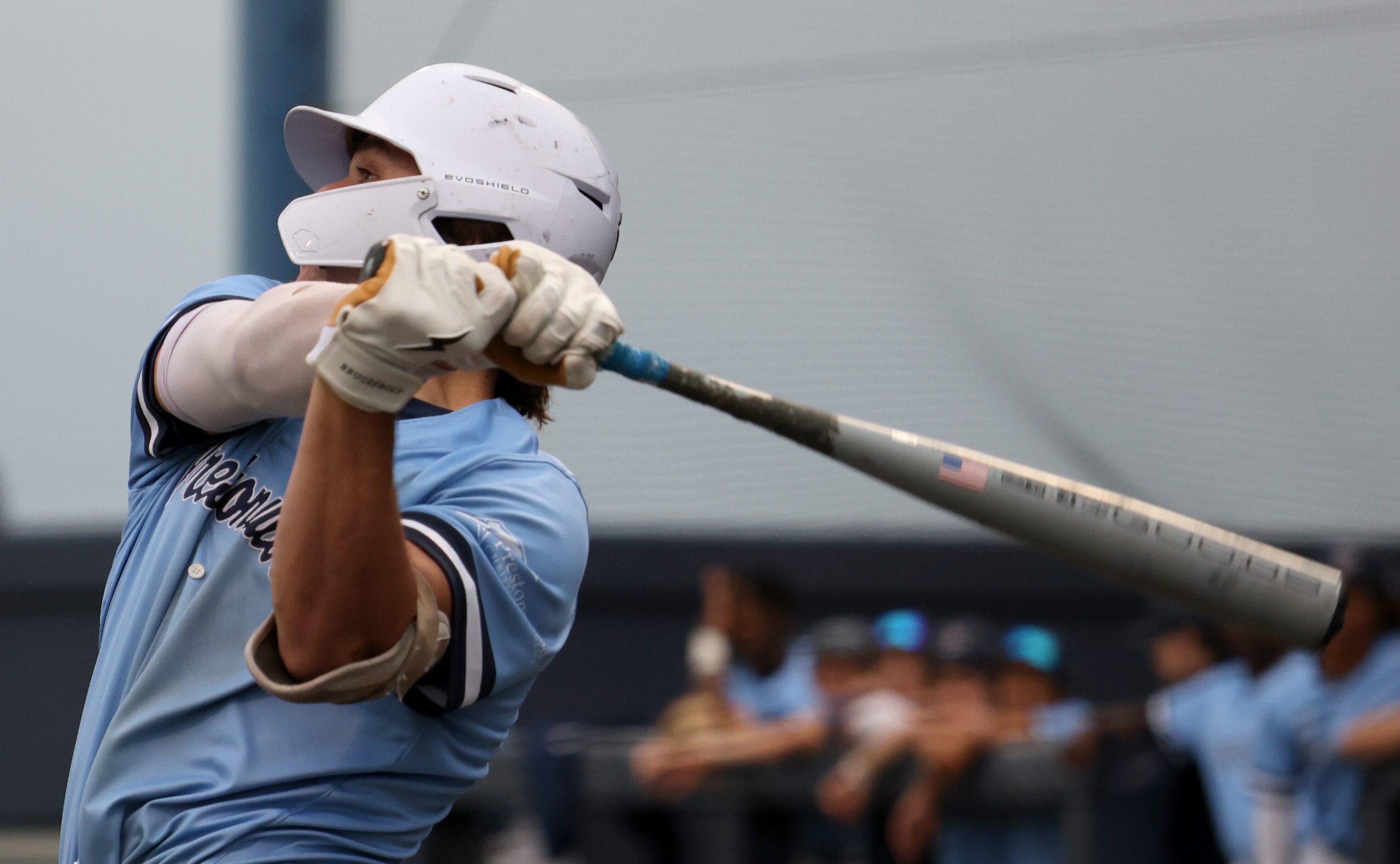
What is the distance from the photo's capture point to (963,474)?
5.48ft

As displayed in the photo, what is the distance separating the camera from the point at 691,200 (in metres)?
7.94

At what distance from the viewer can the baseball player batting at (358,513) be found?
1291 mm

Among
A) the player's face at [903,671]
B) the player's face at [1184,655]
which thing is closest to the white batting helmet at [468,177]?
the player's face at [903,671]

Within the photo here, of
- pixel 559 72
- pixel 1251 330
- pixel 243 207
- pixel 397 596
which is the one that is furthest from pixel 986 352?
pixel 397 596

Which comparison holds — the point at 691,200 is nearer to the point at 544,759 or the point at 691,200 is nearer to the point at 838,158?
the point at 838,158

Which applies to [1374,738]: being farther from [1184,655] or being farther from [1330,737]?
[1184,655]

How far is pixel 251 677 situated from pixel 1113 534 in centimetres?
100

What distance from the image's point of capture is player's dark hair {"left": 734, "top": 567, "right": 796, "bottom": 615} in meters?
5.77

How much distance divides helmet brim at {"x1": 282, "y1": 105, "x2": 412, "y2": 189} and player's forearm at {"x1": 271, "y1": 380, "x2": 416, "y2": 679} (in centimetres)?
63

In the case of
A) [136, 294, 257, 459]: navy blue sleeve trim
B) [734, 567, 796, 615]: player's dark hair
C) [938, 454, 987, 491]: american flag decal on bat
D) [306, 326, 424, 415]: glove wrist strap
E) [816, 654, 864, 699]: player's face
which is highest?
[306, 326, 424, 415]: glove wrist strap

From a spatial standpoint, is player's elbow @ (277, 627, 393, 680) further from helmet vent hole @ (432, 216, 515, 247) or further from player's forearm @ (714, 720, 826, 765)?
player's forearm @ (714, 720, 826, 765)

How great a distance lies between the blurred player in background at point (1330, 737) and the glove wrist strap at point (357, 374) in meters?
4.03

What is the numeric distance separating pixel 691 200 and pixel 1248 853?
456cm

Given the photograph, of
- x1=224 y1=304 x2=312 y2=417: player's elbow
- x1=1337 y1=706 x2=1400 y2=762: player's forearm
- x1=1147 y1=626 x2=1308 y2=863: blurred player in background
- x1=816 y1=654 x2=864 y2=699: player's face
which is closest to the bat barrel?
x1=224 y1=304 x2=312 y2=417: player's elbow
